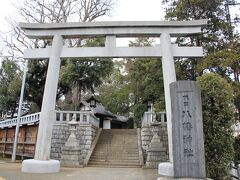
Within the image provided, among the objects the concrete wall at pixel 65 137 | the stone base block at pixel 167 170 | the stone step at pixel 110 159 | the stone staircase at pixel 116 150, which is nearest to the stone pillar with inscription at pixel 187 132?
the stone base block at pixel 167 170

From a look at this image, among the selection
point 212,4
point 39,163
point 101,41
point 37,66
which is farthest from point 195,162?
point 37,66

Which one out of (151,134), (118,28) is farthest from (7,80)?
(118,28)

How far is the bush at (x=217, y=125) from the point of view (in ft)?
25.1

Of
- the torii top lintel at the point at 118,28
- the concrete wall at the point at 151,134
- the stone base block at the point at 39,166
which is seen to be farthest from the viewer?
the concrete wall at the point at 151,134

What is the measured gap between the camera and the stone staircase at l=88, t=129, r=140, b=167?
13617 millimetres

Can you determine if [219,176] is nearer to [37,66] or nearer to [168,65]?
[168,65]

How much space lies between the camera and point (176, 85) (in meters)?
6.87

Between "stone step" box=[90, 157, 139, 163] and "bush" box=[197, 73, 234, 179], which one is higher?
"bush" box=[197, 73, 234, 179]

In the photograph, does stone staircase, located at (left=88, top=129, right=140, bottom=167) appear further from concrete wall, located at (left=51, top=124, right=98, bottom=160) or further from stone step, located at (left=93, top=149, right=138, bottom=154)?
concrete wall, located at (left=51, top=124, right=98, bottom=160)

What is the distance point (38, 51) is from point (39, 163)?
13.9ft

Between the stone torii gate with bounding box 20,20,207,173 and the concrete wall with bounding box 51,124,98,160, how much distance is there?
5421mm

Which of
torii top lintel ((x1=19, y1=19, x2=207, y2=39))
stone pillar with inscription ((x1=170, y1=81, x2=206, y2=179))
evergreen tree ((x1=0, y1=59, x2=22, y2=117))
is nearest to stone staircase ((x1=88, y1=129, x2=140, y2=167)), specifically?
torii top lintel ((x1=19, y1=19, x2=207, y2=39))

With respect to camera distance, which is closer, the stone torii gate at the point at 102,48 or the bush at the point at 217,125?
the bush at the point at 217,125

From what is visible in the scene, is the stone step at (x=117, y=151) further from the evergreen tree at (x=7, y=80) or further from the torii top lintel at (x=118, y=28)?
the evergreen tree at (x=7, y=80)
